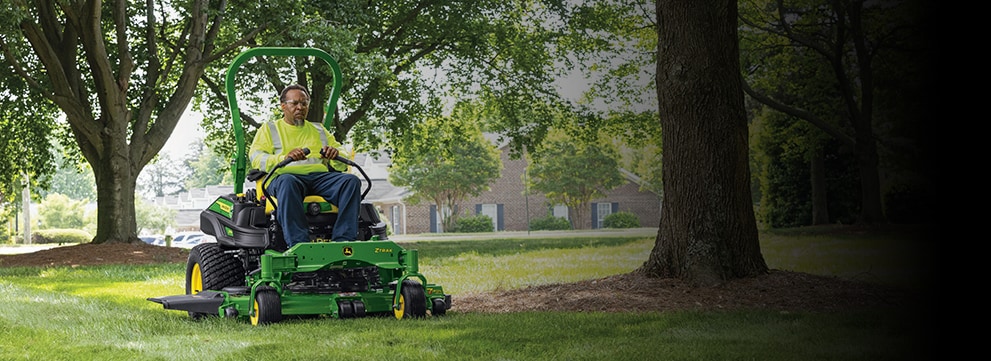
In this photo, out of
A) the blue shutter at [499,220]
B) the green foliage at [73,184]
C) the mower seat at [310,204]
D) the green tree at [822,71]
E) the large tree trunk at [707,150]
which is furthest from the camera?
the green foliage at [73,184]

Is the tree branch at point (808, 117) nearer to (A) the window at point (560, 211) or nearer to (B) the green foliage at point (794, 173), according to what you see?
(B) the green foliage at point (794, 173)

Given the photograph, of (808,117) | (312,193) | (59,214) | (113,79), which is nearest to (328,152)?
(312,193)

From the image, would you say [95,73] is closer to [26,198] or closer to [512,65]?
[512,65]

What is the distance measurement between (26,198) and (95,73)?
2089 cm

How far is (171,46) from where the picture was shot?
19.2 metres

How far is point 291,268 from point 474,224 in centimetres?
2218

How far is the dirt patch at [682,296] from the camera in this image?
22.8 feet

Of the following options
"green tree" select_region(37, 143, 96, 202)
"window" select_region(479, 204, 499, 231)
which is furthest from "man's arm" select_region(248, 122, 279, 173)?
"green tree" select_region(37, 143, 96, 202)

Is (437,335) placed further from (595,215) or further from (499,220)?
(499,220)

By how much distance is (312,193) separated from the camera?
6527mm

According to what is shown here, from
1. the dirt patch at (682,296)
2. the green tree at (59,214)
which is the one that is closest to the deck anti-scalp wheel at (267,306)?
the dirt patch at (682,296)

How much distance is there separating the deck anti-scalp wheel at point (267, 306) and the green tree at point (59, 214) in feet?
133

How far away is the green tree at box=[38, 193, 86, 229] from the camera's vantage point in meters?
42.6

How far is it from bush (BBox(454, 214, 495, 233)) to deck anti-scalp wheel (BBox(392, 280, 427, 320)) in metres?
21.5
